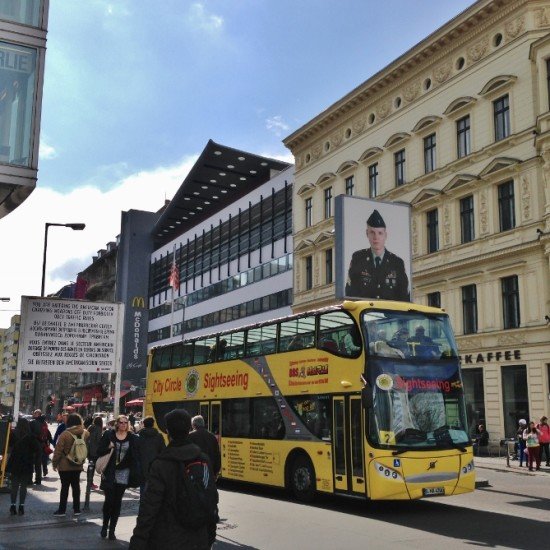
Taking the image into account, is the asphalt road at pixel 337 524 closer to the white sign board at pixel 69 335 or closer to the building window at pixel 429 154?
the white sign board at pixel 69 335

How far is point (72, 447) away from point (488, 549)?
6.81 meters

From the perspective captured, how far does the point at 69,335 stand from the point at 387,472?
8033 millimetres

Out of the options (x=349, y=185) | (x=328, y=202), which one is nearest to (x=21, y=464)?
Result: (x=349, y=185)

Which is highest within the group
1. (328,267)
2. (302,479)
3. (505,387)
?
(328,267)

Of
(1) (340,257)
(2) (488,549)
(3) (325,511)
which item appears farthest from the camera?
(1) (340,257)

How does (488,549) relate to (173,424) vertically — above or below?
below

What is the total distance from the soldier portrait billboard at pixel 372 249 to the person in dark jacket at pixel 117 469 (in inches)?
688

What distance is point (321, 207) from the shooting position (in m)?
45.4

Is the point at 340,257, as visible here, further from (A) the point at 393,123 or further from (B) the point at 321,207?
(B) the point at 321,207

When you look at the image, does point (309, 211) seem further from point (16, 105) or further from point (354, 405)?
point (16, 105)

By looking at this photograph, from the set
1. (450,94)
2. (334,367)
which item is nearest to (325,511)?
(334,367)

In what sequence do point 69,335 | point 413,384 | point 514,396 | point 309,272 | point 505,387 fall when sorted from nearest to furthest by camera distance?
1. point 413,384
2. point 69,335
3. point 514,396
4. point 505,387
5. point 309,272

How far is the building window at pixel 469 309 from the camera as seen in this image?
33.6 meters

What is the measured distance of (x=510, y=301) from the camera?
104 ft
